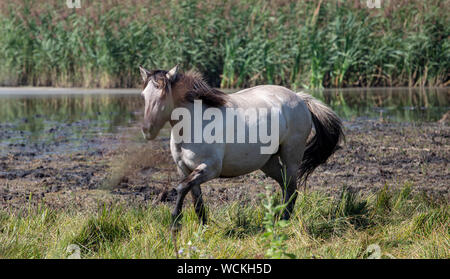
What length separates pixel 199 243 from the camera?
4.42m

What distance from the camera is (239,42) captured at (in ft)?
55.2

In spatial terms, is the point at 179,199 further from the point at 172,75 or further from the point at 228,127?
the point at 172,75

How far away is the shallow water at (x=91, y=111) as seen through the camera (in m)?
10.6

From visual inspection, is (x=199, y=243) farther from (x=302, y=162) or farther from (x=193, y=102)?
(x=302, y=162)

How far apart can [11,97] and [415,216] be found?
13.9 meters

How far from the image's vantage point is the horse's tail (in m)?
5.86

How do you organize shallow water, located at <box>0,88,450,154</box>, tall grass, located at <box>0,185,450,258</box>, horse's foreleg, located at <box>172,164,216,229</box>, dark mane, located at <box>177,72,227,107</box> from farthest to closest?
shallow water, located at <box>0,88,450,154</box> < dark mane, located at <box>177,72,227,107</box> < horse's foreleg, located at <box>172,164,216,229</box> < tall grass, located at <box>0,185,450,258</box>

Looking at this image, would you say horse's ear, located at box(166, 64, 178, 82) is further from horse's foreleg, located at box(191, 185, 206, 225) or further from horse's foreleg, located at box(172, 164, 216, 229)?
horse's foreleg, located at box(191, 185, 206, 225)

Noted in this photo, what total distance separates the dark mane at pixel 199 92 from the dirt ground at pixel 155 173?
1.37 meters

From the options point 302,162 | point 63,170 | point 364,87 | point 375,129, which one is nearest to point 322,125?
point 302,162

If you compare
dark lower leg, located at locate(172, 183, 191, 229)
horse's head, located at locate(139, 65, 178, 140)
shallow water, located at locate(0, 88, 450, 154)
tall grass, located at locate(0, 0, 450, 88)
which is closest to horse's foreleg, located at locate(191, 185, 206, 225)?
dark lower leg, located at locate(172, 183, 191, 229)

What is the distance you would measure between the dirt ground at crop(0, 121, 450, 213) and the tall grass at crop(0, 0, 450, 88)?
6716 millimetres

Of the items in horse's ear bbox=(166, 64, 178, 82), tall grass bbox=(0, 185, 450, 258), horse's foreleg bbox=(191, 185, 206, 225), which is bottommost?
tall grass bbox=(0, 185, 450, 258)

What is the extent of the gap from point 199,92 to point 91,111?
998 centimetres
